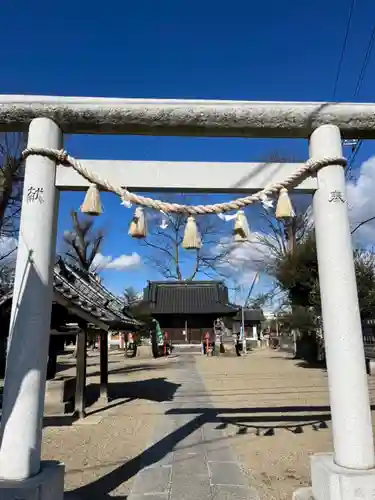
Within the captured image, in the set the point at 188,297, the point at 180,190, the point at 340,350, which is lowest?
the point at 340,350

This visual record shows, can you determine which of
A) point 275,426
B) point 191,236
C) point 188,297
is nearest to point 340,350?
point 191,236

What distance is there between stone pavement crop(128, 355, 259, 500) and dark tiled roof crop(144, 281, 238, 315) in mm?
25001

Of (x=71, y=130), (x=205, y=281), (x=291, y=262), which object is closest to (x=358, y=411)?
(x=71, y=130)

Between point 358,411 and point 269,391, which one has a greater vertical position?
point 358,411

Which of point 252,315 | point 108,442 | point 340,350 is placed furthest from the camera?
point 252,315

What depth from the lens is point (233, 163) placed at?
4.01 m

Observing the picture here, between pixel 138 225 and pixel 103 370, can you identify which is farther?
pixel 103 370

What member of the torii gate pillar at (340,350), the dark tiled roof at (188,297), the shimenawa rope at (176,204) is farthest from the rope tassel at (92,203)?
the dark tiled roof at (188,297)

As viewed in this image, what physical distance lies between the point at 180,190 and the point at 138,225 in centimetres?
59

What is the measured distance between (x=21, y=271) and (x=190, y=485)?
329cm

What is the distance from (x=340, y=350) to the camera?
3412mm

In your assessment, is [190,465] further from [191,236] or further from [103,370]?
[103,370]

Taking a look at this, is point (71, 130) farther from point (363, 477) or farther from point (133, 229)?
point (363, 477)

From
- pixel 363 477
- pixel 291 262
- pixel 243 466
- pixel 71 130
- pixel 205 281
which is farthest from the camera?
pixel 205 281
